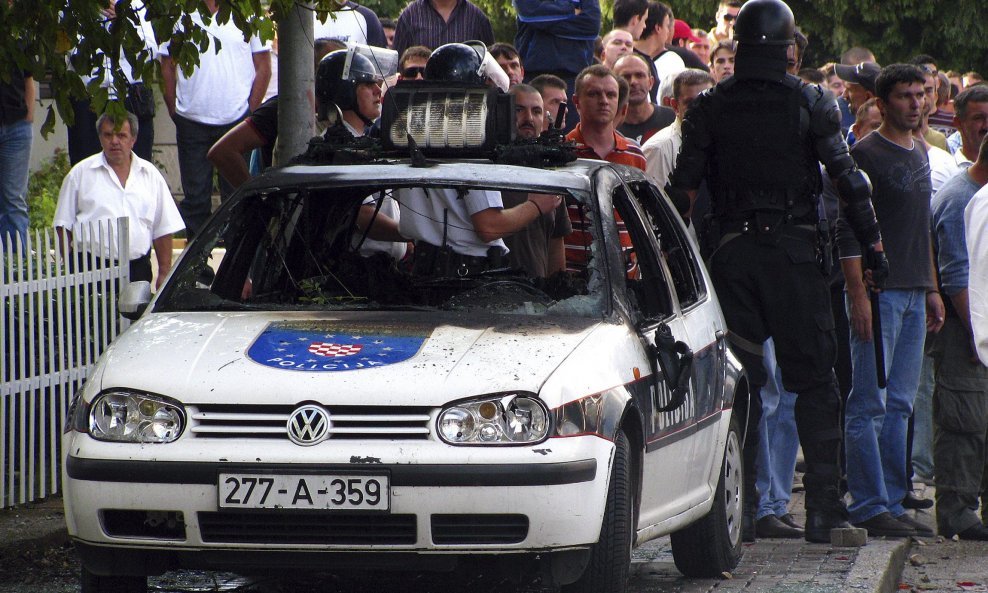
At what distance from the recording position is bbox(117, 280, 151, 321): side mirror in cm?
616

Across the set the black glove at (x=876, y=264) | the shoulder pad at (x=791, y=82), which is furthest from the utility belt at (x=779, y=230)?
the shoulder pad at (x=791, y=82)

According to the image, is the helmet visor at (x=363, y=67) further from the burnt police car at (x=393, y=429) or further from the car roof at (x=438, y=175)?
the burnt police car at (x=393, y=429)

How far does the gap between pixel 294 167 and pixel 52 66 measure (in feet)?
4.49

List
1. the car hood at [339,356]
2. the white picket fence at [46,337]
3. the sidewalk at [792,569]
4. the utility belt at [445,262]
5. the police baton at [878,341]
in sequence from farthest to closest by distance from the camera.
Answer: the police baton at [878,341]
the white picket fence at [46,337]
the utility belt at [445,262]
the sidewalk at [792,569]
the car hood at [339,356]

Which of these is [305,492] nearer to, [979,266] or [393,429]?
[393,429]

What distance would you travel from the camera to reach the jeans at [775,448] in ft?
27.5

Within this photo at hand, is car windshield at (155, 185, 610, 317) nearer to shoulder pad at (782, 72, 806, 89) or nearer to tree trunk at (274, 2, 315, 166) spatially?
tree trunk at (274, 2, 315, 166)

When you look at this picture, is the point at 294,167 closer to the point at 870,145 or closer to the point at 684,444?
the point at 684,444

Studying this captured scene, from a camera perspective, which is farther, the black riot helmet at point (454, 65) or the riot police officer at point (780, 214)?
the black riot helmet at point (454, 65)

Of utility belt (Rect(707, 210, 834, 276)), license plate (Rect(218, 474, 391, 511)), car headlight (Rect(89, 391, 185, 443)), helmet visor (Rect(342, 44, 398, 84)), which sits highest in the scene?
helmet visor (Rect(342, 44, 398, 84))

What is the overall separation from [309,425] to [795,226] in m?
3.38

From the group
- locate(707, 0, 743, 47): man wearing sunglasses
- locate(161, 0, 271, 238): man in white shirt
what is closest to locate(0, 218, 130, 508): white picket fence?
locate(161, 0, 271, 238): man in white shirt

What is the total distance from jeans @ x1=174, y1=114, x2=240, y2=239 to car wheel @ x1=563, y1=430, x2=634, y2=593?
6590 millimetres

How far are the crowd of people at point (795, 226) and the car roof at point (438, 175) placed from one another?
635 mm
